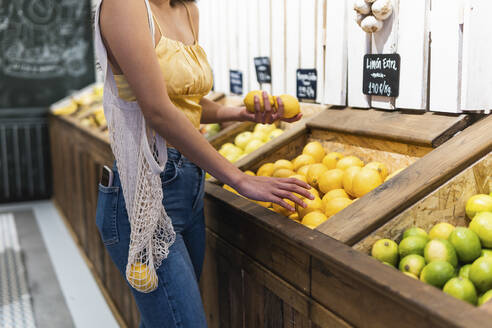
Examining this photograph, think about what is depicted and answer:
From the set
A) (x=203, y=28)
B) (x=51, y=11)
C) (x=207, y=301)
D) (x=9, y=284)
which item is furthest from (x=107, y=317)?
(x=51, y=11)

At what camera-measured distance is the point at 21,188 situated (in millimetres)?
6141

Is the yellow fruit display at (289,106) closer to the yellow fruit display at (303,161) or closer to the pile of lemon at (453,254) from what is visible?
the yellow fruit display at (303,161)

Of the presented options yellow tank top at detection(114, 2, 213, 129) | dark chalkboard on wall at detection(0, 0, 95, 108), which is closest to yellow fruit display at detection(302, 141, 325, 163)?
yellow tank top at detection(114, 2, 213, 129)

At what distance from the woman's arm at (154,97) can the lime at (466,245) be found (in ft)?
1.25

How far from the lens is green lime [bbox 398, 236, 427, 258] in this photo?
128cm

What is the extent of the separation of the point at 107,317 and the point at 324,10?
2284 millimetres

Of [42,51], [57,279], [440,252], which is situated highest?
[42,51]

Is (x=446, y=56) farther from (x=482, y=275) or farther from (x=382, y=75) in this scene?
(x=482, y=275)

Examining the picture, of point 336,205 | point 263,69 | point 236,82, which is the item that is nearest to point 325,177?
point 336,205

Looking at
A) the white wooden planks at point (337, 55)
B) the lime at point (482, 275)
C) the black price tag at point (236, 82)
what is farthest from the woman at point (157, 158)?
the black price tag at point (236, 82)

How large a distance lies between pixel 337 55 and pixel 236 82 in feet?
3.50

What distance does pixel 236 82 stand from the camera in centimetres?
318

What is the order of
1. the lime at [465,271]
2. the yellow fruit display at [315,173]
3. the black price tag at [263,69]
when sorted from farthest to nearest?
the black price tag at [263,69]
the yellow fruit display at [315,173]
the lime at [465,271]

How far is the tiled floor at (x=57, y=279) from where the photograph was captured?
3.22 meters
